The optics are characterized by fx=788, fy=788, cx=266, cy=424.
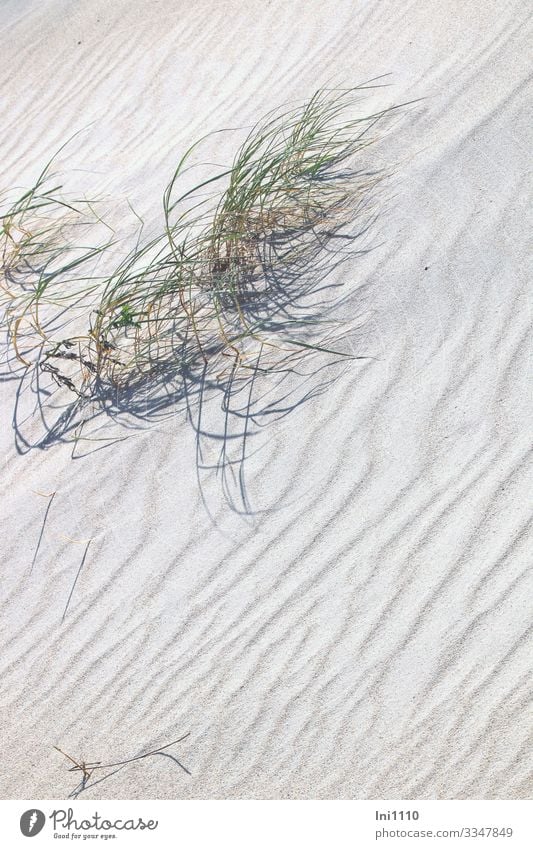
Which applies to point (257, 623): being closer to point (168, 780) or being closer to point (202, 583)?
point (202, 583)

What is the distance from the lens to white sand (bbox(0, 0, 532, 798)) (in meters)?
2.55

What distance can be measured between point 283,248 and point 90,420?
4.03 feet

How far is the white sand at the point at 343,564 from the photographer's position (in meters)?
2.55

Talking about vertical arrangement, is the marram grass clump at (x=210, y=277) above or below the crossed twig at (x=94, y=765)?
above

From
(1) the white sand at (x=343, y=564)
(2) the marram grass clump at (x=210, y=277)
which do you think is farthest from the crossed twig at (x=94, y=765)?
(2) the marram grass clump at (x=210, y=277)

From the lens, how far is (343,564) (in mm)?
2832

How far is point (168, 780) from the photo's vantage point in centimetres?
261
